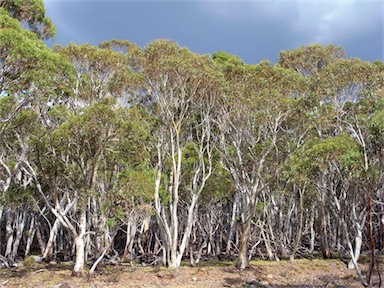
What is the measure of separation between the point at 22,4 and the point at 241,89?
10578 mm

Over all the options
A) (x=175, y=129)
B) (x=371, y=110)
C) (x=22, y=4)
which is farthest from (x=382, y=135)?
(x=22, y=4)

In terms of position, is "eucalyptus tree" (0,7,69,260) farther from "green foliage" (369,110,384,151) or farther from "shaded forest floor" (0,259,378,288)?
"green foliage" (369,110,384,151)

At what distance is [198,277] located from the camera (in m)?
16.8

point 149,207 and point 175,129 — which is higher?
point 175,129

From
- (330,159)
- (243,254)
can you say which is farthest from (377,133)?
(243,254)

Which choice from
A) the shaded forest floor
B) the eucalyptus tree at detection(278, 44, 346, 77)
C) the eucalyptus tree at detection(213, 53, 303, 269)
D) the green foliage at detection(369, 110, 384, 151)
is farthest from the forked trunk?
the eucalyptus tree at detection(278, 44, 346, 77)

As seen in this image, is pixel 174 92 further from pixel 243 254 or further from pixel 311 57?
pixel 311 57

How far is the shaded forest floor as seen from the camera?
50.0 ft

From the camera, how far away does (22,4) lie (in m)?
17.1

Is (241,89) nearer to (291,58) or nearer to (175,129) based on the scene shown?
(175,129)

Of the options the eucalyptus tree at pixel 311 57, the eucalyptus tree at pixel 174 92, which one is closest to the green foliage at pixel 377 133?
the eucalyptus tree at pixel 174 92

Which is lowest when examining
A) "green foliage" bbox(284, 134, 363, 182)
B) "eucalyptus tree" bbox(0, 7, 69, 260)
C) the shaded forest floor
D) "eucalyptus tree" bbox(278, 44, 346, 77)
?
the shaded forest floor

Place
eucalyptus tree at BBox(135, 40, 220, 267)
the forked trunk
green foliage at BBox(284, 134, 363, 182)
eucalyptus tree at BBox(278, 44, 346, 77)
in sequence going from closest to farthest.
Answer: green foliage at BBox(284, 134, 363, 182) < the forked trunk < eucalyptus tree at BBox(135, 40, 220, 267) < eucalyptus tree at BBox(278, 44, 346, 77)

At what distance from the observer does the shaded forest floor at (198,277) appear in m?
15.2
